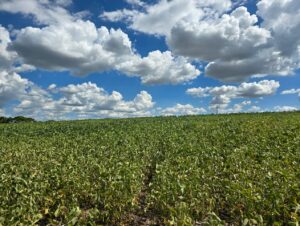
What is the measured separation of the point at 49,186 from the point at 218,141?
35.8ft

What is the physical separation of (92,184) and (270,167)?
4.88m

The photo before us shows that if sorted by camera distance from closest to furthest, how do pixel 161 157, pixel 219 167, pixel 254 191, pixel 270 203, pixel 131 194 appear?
1. pixel 270 203
2. pixel 254 191
3. pixel 131 194
4. pixel 219 167
5. pixel 161 157

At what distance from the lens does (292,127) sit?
68.9 ft

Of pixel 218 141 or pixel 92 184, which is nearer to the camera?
pixel 92 184

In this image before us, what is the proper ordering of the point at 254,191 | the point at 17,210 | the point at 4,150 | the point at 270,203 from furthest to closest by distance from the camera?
the point at 4,150, the point at 254,191, the point at 270,203, the point at 17,210

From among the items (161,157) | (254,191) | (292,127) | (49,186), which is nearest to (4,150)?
(161,157)

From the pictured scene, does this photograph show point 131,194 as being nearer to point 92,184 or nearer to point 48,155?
point 92,184

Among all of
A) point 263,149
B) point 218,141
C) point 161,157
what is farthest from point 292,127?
point 161,157

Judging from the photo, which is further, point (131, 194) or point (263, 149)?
point (263, 149)

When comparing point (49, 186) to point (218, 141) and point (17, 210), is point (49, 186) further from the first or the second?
point (218, 141)

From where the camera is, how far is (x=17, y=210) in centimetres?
556

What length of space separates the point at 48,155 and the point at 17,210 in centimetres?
832

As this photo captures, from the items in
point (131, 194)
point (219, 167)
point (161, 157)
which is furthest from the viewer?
point (161, 157)

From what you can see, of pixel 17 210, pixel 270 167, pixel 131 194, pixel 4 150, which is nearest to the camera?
pixel 17 210
